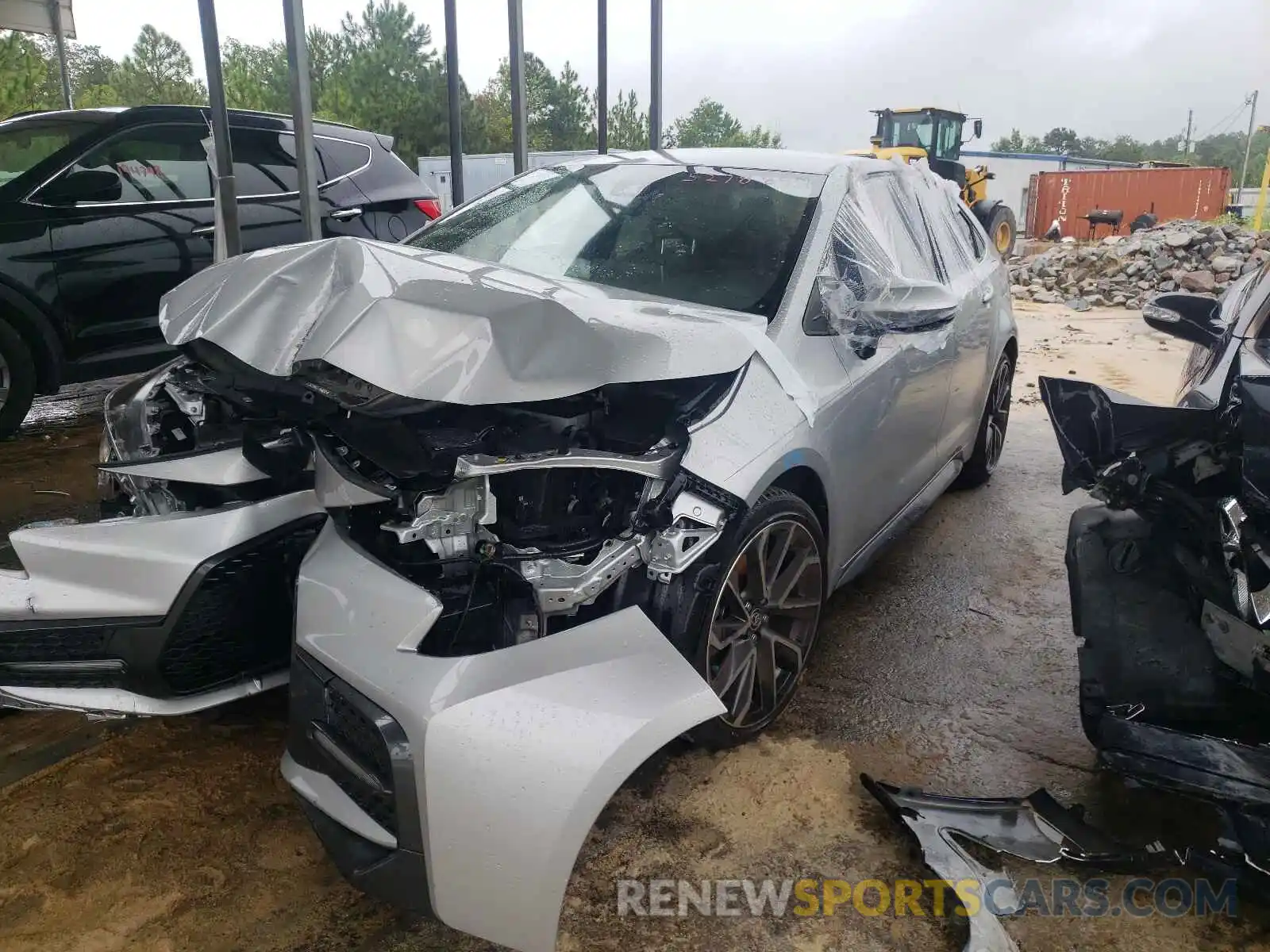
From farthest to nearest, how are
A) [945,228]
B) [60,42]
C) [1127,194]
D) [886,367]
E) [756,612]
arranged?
[1127,194] < [60,42] < [945,228] < [886,367] < [756,612]

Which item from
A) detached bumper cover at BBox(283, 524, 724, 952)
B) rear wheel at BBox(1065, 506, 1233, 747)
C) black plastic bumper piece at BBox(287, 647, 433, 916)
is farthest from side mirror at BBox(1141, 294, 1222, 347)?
black plastic bumper piece at BBox(287, 647, 433, 916)

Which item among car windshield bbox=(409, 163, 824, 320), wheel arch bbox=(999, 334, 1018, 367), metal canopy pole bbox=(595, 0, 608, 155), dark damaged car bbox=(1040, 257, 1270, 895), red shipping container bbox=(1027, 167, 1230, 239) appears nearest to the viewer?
dark damaged car bbox=(1040, 257, 1270, 895)

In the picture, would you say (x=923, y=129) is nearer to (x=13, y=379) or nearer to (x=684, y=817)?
(x=13, y=379)

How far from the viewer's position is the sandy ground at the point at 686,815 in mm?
1929

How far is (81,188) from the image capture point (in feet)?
16.1

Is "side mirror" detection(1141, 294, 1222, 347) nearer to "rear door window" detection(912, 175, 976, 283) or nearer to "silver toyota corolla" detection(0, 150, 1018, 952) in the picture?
"rear door window" detection(912, 175, 976, 283)

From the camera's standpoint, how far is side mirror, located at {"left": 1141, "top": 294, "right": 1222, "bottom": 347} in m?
2.94

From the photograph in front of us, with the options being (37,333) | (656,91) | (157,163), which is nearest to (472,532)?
(37,333)

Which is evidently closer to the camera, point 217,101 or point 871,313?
point 871,313

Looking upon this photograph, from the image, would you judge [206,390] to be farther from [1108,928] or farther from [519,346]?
[1108,928]

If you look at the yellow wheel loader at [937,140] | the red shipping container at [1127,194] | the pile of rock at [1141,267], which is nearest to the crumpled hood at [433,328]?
the pile of rock at [1141,267]

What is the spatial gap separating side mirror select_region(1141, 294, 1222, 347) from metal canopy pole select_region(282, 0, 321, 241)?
375 centimetres

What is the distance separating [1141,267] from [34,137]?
14925mm

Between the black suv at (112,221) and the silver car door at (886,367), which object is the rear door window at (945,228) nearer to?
the silver car door at (886,367)
